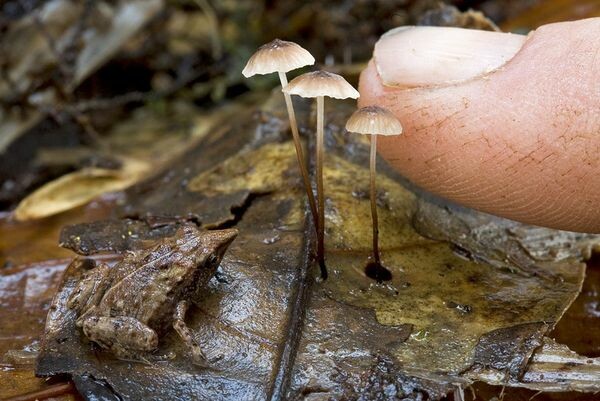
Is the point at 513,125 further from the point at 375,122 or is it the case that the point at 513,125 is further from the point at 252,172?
the point at 252,172

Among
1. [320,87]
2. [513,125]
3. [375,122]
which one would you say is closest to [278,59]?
[320,87]

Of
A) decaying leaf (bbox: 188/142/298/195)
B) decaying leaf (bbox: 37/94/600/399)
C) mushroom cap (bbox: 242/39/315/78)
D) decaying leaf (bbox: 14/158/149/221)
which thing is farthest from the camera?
decaying leaf (bbox: 14/158/149/221)

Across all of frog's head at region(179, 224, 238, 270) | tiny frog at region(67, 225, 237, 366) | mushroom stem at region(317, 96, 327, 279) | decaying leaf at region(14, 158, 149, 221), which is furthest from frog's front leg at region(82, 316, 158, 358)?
decaying leaf at region(14, 158, 149, 221)

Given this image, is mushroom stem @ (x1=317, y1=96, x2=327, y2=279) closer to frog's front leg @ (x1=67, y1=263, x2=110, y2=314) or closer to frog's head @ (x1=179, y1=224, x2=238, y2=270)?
frog's head @ (x1=179, y1=224, x2=238, y2=270)

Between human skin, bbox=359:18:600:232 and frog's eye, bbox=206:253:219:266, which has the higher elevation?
human skin, bbox=359:18:600:232

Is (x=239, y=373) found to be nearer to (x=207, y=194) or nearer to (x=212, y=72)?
(x=207, y=194)

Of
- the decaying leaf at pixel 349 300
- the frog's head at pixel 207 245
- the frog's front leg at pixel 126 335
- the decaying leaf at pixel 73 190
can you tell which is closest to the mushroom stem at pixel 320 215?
the decaying leaf at pixel 349 300
